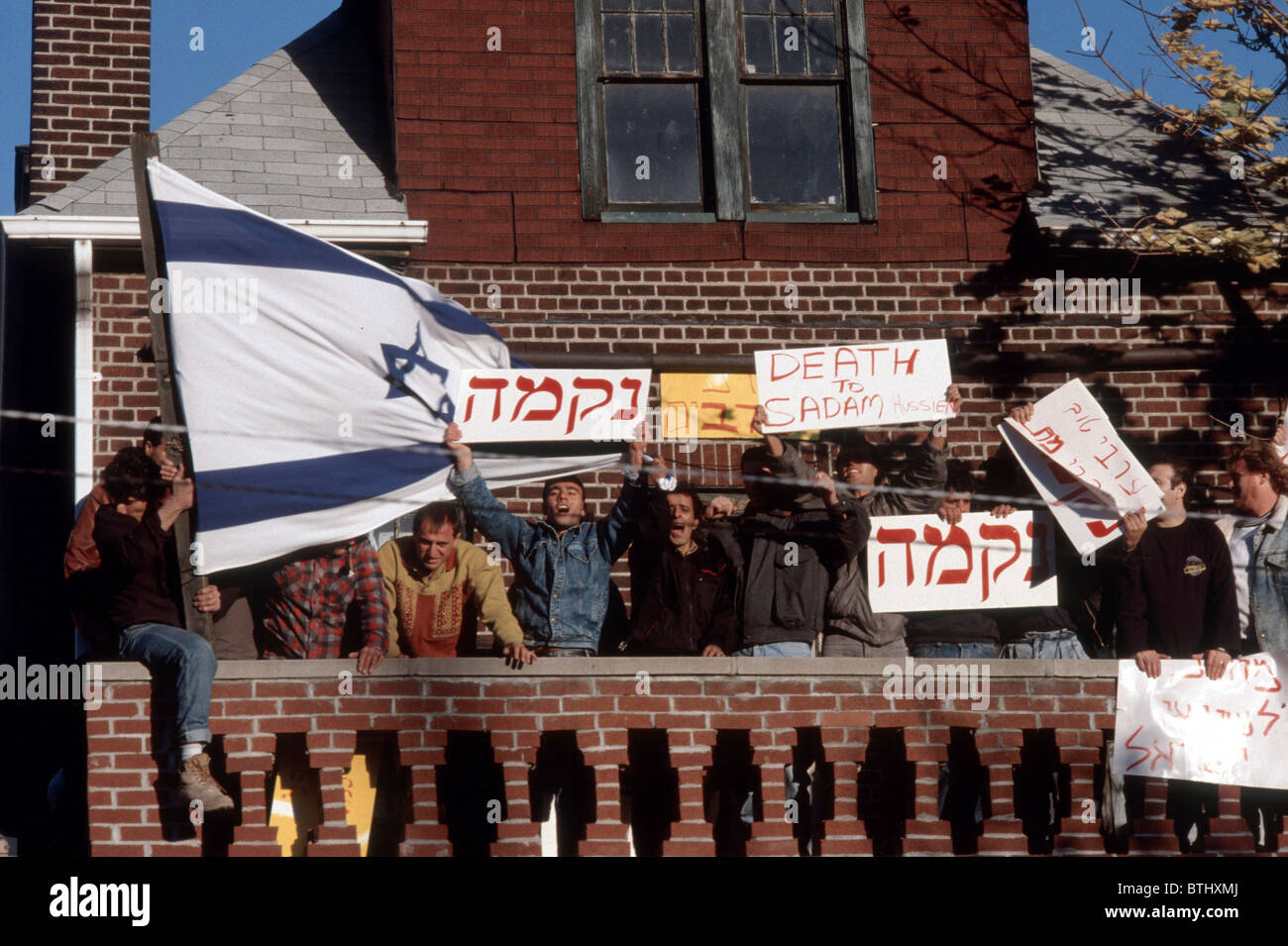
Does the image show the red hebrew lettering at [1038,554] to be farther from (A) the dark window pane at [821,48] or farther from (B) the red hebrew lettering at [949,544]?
(A) the dark window pane at [821,48]

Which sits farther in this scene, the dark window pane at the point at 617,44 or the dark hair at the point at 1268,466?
the dark window pane at the point at 617,44

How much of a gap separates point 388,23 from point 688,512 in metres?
4.89

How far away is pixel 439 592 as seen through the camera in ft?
26.5

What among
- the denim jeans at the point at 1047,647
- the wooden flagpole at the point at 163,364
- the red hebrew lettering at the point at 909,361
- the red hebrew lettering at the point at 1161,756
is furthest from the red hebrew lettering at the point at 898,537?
the wooden flagpole at the point at 163,364

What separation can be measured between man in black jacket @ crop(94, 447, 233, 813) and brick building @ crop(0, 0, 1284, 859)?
254cm

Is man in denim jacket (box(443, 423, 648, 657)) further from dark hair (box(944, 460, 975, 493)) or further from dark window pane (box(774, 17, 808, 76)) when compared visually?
dark window pane (box(774, 17, 808, 76))

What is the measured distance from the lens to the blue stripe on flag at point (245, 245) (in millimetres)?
8414

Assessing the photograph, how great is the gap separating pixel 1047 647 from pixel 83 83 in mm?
7295

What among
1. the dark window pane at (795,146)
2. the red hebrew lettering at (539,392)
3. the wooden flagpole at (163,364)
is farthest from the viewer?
the dark window pane at (795,146)

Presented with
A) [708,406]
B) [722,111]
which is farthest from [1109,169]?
[708,406]

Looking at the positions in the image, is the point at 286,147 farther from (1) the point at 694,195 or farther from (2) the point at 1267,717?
(2) the point at 1267,717

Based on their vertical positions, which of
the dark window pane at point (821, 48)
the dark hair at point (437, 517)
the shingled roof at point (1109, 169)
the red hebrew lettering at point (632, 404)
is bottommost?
the dark hair at point (437, 517)

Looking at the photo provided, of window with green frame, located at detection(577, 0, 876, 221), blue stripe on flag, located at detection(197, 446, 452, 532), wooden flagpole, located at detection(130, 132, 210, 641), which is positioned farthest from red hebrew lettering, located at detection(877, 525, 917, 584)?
wooden flagpole, located at detection(130, 132, 210, 641)

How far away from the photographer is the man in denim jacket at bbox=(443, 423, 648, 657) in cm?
805
